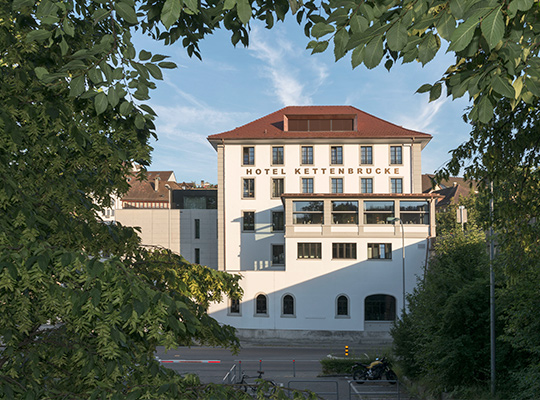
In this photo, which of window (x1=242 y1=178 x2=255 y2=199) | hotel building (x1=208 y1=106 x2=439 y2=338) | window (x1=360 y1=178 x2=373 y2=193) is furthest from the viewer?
window (x1=242 y1=178 x2=255 y2=199)

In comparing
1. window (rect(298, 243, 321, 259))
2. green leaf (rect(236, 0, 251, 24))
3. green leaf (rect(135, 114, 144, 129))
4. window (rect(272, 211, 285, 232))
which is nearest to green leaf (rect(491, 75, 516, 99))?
green leaf (rect(236, 0, 251, 24))

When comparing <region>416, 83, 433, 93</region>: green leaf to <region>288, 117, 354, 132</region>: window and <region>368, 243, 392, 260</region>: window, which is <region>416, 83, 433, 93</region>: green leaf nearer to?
<region>368, 243, 392, 260</region>: window

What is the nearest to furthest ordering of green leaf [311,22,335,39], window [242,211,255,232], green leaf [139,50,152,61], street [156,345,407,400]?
1. green leaf [311,22,335,39]
2. green leaf [139,50,152,61]
3. street [156,345,407,400]
4. window [242,211,255,232]

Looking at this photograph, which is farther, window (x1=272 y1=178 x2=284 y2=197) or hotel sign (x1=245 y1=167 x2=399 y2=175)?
window (x1=272 y1=178 x2=284 y2=197)

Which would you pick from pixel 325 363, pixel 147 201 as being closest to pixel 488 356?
pixel 325 363

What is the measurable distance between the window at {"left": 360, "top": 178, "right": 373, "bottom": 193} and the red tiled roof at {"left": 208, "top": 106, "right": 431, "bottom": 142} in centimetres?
385

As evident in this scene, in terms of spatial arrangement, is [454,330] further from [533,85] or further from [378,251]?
[378,251]

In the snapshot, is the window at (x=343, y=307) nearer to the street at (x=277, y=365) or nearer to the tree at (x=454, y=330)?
the street at (x=277, y=365)

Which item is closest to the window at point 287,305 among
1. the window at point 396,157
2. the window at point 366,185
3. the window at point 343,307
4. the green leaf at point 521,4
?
the window at point 343,307

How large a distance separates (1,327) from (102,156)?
6.71 ft

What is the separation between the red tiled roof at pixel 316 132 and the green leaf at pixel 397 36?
39.7 m

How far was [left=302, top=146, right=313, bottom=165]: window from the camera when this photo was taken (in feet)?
139

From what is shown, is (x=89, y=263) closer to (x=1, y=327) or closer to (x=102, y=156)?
(x=1, y=327)

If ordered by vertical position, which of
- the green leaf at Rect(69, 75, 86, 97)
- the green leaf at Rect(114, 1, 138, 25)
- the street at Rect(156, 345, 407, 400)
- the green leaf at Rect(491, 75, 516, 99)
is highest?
the green leaf at Rect(114, 1, 138, 25)
